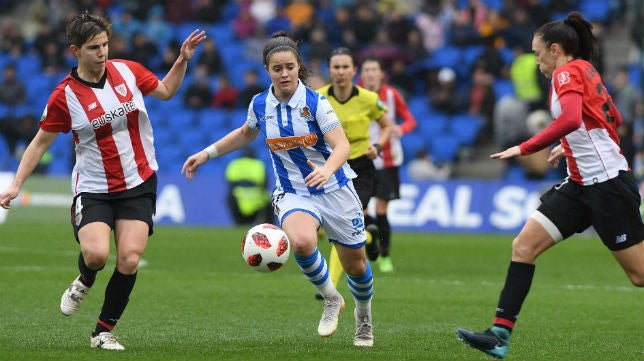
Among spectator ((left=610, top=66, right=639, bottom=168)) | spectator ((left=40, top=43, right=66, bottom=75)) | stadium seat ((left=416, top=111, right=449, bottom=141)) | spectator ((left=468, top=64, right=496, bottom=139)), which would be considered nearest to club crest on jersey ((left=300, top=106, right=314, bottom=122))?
spectator ((left=610, top=66, right=639, bottom=168))

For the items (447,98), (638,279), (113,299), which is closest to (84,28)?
(113,299)

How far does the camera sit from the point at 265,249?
7.91 meters

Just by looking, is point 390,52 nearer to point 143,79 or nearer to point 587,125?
point 143,79

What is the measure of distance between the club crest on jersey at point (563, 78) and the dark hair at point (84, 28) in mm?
2955

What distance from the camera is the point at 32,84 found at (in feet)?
88.2

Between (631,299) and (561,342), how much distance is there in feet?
10.9

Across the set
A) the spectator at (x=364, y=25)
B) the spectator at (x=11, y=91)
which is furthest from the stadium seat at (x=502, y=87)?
the spectator at (x=11, y=91)

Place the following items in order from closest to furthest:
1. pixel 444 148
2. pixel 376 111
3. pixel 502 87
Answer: pixel 376 111
pixel 444 148
pixel 502 87

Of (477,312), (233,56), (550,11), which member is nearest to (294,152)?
(477,312)

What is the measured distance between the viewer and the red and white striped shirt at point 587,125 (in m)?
6.90

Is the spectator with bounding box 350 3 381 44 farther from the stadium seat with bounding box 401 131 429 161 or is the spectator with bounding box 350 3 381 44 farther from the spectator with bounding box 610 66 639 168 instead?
the spectator with bounding box 610 66 639 168

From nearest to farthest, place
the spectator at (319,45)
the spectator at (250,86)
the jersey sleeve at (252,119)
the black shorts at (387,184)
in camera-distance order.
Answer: the jersey sleeve at (252,119) → the black shorts at (387,184) → the spectator at (319,45) → the spectator at (250,86)

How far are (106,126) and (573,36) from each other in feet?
10.1

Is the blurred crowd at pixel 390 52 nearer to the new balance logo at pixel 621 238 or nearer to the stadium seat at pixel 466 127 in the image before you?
the stadium seat at pixel 466 127
